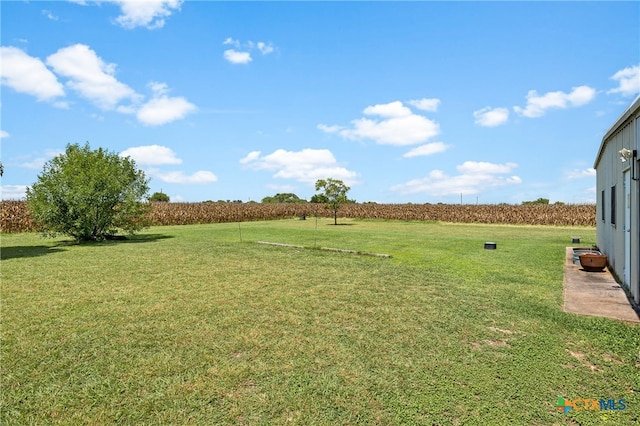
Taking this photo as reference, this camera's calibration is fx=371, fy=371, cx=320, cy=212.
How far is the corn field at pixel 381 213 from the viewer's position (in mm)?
23203

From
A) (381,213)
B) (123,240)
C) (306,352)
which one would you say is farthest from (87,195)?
(381,213)

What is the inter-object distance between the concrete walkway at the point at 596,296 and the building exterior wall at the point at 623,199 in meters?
0.23

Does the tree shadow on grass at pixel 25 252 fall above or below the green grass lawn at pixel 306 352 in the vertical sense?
above

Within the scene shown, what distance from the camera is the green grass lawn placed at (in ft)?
9.68

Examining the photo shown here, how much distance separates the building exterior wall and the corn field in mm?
24533

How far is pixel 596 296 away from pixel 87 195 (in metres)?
18.0

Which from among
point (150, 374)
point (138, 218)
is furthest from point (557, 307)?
point (138, 218)

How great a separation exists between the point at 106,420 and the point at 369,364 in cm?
230

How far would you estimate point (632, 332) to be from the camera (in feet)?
15.0

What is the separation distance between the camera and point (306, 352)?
401cm

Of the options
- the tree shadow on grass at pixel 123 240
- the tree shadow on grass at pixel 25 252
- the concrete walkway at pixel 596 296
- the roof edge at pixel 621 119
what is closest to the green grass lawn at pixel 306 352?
the concrete walkway at pixel 596 296

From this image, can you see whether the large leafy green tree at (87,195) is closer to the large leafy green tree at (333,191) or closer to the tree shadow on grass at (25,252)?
the tree shadow on grass at (25,252)

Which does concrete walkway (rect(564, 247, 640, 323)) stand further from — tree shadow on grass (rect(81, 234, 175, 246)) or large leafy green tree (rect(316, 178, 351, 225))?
large leafy green tree (rect(316, 178, 351, 225))

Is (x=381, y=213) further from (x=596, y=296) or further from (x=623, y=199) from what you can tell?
(x=596, y=296)
